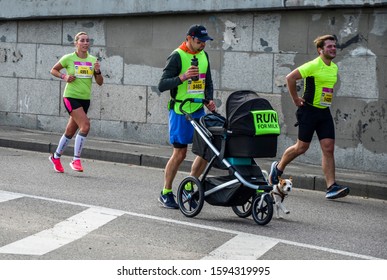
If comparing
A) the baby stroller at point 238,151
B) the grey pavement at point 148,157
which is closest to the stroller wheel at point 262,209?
the baby stroller at point 238,151

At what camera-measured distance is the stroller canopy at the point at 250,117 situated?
10555 millimetres

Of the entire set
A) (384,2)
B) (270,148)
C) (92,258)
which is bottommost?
(92,258)

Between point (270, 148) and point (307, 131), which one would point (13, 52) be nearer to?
point (307, 131)

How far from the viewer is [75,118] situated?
1425 cm

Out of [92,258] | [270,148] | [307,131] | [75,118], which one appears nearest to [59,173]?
[75,118]

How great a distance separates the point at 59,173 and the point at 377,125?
436cm

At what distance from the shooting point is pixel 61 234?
9844 millimetres

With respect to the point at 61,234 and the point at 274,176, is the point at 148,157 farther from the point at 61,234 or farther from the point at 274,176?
the point at 61,234

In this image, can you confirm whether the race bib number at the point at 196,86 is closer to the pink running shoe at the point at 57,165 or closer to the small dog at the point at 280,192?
the small dog at the point at 280,192

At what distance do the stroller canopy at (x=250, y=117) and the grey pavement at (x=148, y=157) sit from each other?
3312 millimetres

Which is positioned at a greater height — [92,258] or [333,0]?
[333,0]

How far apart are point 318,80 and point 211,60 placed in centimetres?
422

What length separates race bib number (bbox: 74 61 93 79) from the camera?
14258 mm

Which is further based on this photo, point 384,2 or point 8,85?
point 8,85
